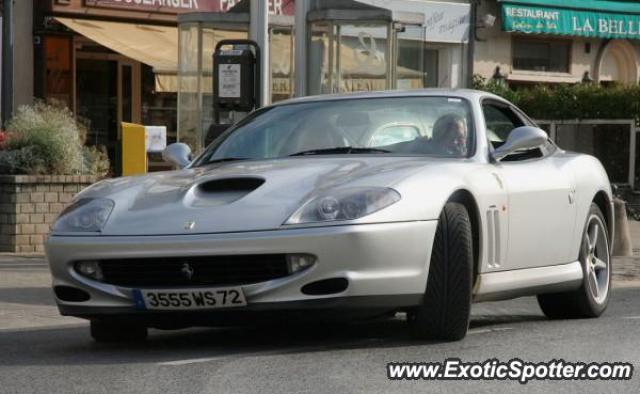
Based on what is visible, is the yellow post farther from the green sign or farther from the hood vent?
the green sign

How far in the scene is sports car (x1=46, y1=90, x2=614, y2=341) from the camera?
676 centimetres

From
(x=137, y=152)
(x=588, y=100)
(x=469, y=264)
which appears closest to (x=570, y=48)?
(x=588, y=100)

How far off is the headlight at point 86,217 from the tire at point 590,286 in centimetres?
294

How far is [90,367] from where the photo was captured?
6.56 m

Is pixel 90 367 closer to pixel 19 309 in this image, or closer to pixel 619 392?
pixel 619 392

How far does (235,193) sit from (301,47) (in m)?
9.61

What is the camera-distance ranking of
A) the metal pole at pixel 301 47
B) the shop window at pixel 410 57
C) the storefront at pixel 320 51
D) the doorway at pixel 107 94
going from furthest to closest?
the doorway at pixel 107 94 → the shop window at pixel 410 57 → the storefront at pixel 320 51 → the metal pole at pixel 301 47

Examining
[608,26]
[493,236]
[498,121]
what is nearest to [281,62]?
[498,121]

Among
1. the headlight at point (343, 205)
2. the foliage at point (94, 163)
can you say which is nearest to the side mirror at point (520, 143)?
the headlight at point (343, 205)

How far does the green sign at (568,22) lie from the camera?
29344mm

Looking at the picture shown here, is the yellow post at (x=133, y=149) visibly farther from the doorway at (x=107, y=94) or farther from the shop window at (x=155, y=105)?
the shop window at (x=155, y=105)

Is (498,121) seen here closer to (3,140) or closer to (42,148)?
(42,148)

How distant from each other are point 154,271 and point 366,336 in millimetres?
1327

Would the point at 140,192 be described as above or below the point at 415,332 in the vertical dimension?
above
